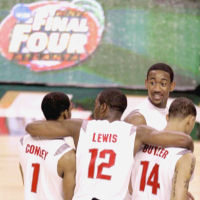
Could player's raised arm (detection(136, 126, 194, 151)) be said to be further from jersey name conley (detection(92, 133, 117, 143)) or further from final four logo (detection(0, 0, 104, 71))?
final four logo (detection(0, 0, 104, 71))

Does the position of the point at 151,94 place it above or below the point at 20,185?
above

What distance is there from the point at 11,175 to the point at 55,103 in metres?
3.46

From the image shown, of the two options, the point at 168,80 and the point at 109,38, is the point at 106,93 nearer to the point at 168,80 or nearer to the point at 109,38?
the point at 168,80

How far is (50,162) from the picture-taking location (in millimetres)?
3107

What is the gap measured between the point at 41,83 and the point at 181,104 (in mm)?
11736

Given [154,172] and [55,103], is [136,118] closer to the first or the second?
[154,172]

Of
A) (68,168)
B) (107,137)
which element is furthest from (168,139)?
(68,168)

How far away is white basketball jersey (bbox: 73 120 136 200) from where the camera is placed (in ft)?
9.96

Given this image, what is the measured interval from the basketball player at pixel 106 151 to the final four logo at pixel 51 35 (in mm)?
11330

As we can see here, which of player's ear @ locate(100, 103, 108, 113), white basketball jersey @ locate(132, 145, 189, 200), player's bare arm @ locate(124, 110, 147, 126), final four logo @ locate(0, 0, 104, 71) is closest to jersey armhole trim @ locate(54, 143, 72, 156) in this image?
player's ear @ locate(100, 103, 108, 113)

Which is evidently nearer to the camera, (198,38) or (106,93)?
(106,93)

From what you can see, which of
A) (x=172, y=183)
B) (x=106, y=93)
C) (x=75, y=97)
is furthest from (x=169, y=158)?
(x=75, y=97)

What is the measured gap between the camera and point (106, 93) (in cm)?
307

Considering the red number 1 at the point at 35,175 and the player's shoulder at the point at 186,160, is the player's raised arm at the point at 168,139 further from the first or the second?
the red number 1 at the point at 35,175
